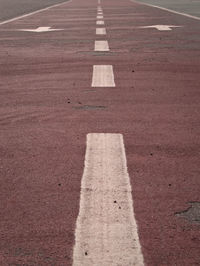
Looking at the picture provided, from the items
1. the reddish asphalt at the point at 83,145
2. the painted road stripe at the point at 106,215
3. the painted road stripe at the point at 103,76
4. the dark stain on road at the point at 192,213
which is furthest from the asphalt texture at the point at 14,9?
the dark stain on road at the point at 192,213

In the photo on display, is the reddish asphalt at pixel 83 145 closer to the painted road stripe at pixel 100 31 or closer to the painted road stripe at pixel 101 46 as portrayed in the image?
the painted road stripe at pixel 101 46

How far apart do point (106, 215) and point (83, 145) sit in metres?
1.82

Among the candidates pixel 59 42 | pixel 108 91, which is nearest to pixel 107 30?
pixel 59 42

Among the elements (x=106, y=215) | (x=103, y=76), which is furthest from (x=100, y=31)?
(x=106, y=215)

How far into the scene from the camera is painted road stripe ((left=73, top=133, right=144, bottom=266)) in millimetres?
3912

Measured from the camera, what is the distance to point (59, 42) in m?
17.6

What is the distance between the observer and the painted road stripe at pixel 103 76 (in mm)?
10047

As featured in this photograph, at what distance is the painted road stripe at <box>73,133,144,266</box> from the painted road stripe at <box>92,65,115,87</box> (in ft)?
12.7

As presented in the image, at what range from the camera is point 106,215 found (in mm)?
4555

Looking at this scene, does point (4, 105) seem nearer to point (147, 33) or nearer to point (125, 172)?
point (125, 172)

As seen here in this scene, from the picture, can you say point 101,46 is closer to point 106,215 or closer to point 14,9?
point 106,215

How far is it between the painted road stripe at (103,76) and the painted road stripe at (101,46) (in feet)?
10.6

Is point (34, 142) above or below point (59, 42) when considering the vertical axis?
above

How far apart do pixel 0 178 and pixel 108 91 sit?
4236 mm
